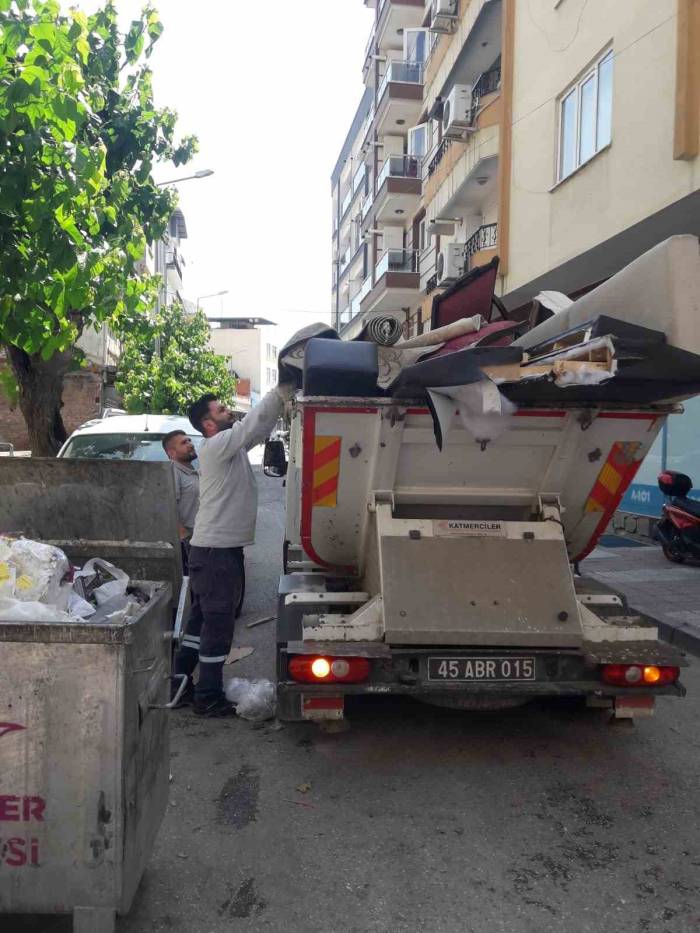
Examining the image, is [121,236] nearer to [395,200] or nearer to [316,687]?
[316,687]

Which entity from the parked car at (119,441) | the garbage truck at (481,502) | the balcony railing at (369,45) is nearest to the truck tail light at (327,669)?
the garbage truck at (481,502)

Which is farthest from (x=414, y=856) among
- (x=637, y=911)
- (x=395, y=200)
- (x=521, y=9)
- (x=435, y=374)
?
(x=395, y=200)

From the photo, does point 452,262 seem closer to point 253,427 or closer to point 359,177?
point 253,427

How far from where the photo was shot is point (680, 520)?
9000 mm

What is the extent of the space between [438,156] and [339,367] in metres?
18.8

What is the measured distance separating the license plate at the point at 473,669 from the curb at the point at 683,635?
9.81 ft

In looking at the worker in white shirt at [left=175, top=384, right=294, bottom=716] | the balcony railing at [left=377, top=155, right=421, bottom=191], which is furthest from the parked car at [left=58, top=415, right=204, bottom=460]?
the balcony railing at [left=377, top=155, right=421, bottom=191]

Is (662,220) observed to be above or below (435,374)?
above

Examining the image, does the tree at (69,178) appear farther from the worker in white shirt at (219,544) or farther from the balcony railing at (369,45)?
the balcony railing at (369,45)

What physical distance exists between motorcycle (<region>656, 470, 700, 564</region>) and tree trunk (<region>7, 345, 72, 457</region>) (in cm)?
744

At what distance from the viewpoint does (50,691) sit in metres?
2.21

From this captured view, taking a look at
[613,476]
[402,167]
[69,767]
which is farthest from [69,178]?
[402,167]

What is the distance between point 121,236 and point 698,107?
623 cm

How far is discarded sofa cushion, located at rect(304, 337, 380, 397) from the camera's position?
12.6ft
